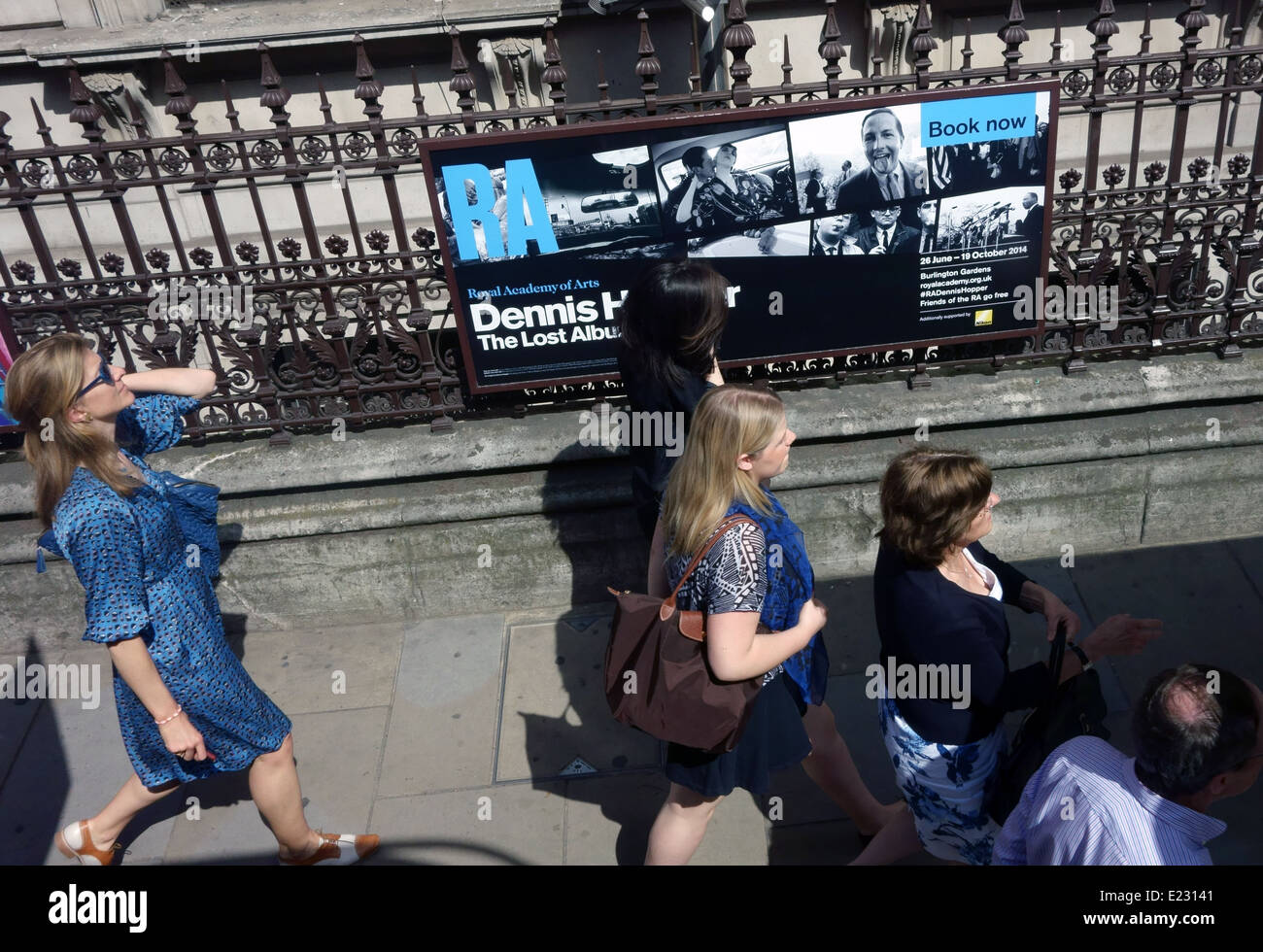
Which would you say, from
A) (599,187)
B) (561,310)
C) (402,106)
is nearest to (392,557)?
(561,310)

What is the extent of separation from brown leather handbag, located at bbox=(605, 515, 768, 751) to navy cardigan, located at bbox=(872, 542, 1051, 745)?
43 centimetres

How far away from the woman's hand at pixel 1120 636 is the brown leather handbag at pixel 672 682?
90cm

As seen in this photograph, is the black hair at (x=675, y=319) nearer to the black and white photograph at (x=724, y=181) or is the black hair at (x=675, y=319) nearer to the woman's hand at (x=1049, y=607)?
the black and white photograph at (x=724, y=181)

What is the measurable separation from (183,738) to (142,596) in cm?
45

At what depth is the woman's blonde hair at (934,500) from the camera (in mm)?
2514

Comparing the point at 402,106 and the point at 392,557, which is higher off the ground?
the point at 402,106

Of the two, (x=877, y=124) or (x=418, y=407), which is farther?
(x=418, y=407)

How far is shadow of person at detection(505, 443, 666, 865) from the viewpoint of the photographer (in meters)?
3.70

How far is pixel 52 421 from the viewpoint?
2768 mm
